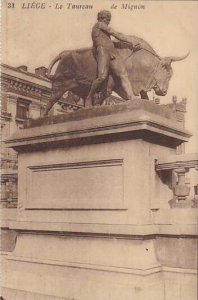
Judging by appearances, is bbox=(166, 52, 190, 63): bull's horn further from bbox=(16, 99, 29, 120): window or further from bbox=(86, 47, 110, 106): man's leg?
bbox=(16, 99, 29, 120): window

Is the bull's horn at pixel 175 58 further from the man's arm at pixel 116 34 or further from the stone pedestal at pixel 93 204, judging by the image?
the stone pedestal at pixel 93 204

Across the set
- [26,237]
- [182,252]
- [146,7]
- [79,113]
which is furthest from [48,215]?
[146,7]

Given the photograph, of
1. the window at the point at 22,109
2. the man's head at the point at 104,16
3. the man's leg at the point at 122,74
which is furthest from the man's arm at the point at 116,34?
the window at the point at 22,109

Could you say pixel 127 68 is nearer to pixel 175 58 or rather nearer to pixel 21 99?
pixel 175 58

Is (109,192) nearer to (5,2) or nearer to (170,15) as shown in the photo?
(170,15)

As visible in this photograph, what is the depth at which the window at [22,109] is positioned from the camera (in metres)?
16.9

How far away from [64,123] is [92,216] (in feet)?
3.81

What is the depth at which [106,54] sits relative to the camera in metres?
5.02

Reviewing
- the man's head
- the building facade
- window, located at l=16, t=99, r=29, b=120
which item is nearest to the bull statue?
the man's head

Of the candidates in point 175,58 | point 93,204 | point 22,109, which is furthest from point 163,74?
point 22,109

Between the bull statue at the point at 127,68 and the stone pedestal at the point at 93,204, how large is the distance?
469mm

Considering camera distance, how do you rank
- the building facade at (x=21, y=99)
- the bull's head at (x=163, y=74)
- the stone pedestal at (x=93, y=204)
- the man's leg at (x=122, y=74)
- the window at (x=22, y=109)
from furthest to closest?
the window at (x=22, y=109), the building facade at (x=21, y=99), the bull's head at (x=163, y=74), the man's leg at (x=122, y=74), the stone pedestal at (x=93, y=204)

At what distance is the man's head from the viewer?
5.10 meters

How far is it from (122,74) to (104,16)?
76cm
